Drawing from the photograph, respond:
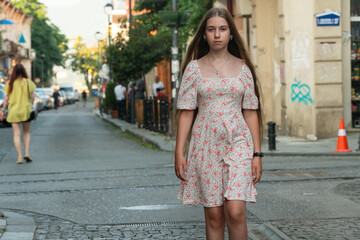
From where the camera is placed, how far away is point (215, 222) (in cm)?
475

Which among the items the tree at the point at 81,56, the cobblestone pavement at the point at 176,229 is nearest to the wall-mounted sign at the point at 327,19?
the cobblestone pavement at the point at 176,229

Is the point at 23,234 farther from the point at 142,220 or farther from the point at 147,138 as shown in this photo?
the point at 147,138

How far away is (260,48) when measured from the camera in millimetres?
22391

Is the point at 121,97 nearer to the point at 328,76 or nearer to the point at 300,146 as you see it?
the point at 328,76

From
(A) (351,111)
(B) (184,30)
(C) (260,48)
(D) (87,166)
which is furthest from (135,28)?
(D) (87,166)

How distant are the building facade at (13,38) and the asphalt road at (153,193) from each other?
63.7m

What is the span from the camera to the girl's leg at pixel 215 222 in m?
4.74

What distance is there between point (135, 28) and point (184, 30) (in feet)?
5.66

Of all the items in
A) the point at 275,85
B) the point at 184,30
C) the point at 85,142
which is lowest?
the point at 85,142

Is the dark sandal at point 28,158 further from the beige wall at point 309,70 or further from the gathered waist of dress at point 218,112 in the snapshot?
the gathered waist of dress at point 218,112

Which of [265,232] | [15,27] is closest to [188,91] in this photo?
[265,232]

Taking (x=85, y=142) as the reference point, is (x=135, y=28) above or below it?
above

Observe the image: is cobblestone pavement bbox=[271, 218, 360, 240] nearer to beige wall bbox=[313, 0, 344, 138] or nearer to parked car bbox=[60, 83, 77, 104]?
beige wall bbox=[313, 0, 344, 138]

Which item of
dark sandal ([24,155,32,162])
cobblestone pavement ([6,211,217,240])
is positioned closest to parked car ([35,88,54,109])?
dark sandal ([24,155,32,162])
